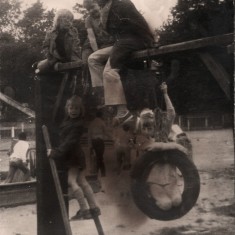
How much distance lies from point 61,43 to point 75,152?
0.99 meters

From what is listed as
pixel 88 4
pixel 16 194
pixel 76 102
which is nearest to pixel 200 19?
pixel 76 102

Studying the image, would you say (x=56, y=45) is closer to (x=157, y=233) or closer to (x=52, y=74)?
(x=52, y=74)

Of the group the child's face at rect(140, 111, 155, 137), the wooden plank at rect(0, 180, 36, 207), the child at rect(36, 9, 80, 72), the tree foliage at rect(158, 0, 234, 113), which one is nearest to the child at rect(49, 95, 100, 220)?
the child at rect(36, 9, 80, 72)

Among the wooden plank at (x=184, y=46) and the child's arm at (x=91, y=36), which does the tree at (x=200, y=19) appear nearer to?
the wooden plank at (x=184, y=46)

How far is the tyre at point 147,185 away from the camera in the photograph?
10.3 ft

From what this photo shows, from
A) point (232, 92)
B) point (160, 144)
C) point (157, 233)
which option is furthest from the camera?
point (157, 233)

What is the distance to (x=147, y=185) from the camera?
3.22 m

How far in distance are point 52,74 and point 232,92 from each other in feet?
6.59

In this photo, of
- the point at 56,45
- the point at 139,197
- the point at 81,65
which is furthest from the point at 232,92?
the point at 56,45

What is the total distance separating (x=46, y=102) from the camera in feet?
14.2

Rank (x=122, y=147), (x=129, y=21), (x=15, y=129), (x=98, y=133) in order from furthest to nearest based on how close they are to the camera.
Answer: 1. (x=15, y=129)
2. (x=98, y=133)
3. (x=122, y=147)
4. (x=129, y=21)

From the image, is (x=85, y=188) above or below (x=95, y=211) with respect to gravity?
above

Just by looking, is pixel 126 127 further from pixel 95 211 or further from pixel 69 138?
pixel 95 211

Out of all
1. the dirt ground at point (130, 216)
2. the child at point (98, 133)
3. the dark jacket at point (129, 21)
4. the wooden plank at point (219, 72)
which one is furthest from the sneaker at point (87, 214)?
the wooden plank at point (219, 72)
